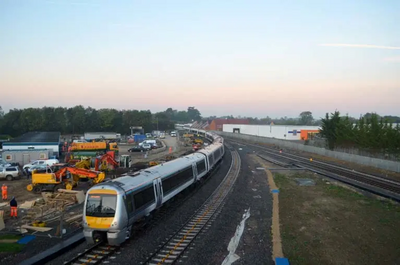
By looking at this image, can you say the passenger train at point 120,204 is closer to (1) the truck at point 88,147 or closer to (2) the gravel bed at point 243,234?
(2) the gravel bed at point 243,234

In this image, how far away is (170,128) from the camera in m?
128

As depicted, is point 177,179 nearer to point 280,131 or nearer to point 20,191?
point 20,191

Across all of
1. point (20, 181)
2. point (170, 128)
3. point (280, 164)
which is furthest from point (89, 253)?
point (170, 128)

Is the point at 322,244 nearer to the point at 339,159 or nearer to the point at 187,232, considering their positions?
the point at 187,232

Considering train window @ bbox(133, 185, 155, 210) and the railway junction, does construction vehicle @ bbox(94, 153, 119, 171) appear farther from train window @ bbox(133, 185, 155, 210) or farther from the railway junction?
train window @ bbox(133, 185, 155, 210)

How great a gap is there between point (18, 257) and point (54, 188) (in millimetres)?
12354

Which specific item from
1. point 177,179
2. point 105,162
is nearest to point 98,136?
point 105,162

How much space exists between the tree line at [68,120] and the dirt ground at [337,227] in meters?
80.4

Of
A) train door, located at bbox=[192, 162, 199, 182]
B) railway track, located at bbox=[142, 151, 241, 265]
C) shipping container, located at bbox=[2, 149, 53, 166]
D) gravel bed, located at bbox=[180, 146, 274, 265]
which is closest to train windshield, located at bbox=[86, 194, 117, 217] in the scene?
railway track, located at bbox=[142, 151, 241, 265]

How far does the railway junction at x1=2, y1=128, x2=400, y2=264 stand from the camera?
11164 mm

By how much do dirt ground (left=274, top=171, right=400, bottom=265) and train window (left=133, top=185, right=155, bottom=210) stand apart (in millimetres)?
6051

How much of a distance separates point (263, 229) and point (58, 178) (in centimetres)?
1519

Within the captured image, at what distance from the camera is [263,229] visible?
562 inches

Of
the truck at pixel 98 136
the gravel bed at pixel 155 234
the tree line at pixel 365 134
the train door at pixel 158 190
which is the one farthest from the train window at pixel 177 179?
the truck at pixel 98 136
